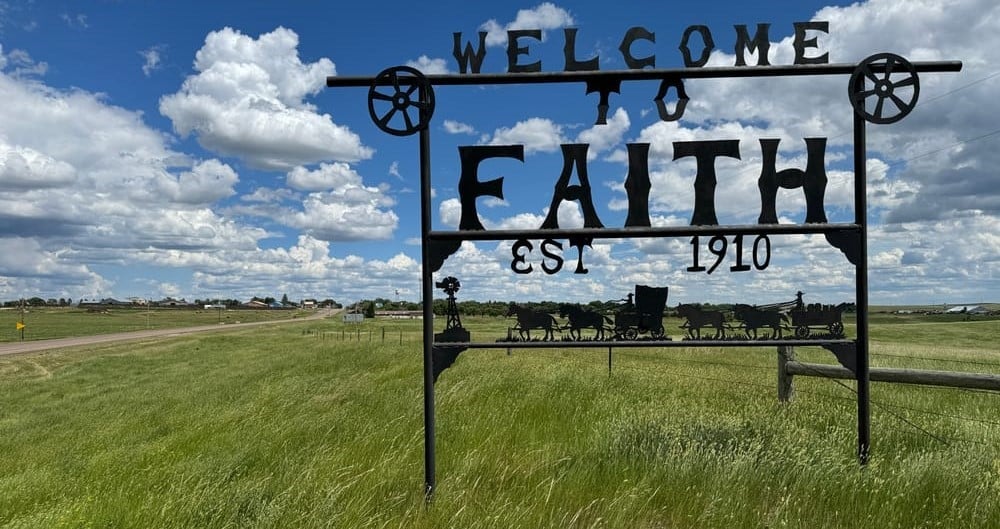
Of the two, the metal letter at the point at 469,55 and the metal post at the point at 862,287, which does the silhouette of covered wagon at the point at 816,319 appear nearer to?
the metal post at the point at 862,287

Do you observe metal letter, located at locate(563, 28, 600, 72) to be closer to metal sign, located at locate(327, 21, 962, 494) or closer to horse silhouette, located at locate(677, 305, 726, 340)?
metal sign, located at locate(327, 21, 962, 494)

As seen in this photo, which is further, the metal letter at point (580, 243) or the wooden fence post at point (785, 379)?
the wooden fence post at point (785, 379)

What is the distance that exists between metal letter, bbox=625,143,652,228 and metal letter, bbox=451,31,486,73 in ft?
4.98

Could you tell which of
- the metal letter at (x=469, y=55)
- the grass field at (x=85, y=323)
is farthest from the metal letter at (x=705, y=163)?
the grass field at (x=85, y=323)

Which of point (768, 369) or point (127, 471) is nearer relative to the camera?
point (127, 471)

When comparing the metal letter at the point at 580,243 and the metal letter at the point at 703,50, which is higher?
the metal letter at the point at 703,50

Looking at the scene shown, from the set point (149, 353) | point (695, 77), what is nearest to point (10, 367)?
point (149, 353)

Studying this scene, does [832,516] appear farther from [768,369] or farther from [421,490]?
[768,369]

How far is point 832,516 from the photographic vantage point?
4.22 m

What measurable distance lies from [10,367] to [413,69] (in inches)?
1300

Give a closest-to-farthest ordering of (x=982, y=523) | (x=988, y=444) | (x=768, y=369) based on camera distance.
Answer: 1. (x=982, y=523)
2. (x=988, y=444)
3. (x=768, y=369)

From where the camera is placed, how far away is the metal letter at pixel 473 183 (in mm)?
5605

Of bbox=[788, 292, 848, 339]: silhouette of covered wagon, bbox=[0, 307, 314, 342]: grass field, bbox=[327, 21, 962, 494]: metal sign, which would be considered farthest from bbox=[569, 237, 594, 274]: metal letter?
bbox=[0, 307, 314, 342]: grass field

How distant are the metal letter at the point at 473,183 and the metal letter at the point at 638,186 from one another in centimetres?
→ 99
